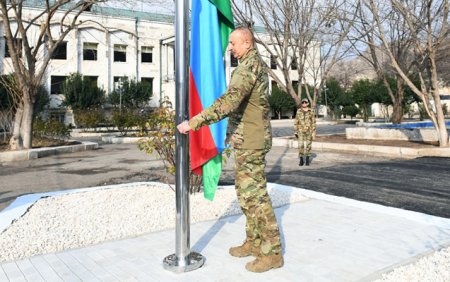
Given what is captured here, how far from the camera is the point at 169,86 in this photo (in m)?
43.1

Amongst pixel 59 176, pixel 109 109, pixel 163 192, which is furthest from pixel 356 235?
pixel 109 109

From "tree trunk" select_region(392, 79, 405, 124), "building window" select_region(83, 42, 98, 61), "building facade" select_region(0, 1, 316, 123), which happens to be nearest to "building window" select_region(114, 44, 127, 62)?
"building facade" select_region(0, 1, 316, 123)

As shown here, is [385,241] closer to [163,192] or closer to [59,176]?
[163,192]

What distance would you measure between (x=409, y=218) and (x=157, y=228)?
3114 millimetres

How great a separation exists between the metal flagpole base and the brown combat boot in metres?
0.43

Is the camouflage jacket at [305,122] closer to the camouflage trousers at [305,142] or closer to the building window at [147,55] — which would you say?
the camouflage trousers at [305,142]

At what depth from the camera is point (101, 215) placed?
18.2ft

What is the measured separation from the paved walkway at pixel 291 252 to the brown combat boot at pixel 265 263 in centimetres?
5

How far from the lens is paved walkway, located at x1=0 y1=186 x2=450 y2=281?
3438mm

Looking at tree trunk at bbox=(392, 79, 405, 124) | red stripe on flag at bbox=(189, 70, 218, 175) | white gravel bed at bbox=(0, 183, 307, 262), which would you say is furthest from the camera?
tree trunk at bbox=(392, 79, 405, 124)

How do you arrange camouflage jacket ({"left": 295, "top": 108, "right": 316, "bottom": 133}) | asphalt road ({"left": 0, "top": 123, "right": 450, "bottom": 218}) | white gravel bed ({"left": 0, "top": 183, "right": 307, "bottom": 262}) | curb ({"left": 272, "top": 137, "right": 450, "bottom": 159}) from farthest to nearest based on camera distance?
curb ({"left": 272, "top": 137, "right": 450, "bottom": 159})
camouflage jacket ({"left": 295, "top": 108, "right": 316, "bottom": 133})
asphalt road ({"left": 0, "top": 123, "right": 450, "bottom": 218})
white gravel bed ({"left": 0, "top": 183, "right": 307, "bottom": 262})

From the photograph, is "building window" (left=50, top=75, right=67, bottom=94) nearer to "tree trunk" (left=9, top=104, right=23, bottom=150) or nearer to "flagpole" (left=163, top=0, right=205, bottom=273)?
"tree trunk" (left=9, top=104, right=23, bottom=150)

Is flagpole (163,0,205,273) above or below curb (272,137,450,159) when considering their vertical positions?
above

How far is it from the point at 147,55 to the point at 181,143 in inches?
1629
